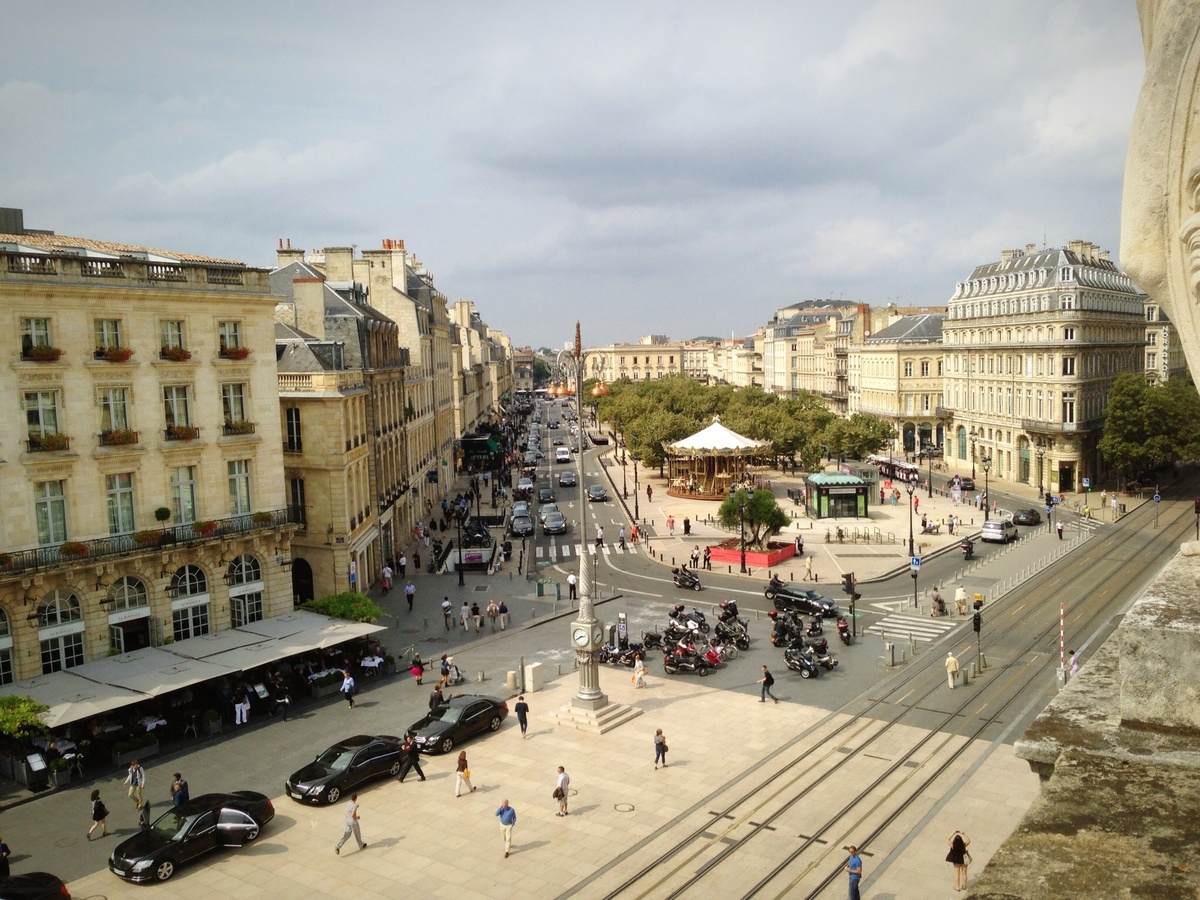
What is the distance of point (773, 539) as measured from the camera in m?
55.4

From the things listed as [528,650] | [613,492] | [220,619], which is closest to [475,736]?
[528,650]

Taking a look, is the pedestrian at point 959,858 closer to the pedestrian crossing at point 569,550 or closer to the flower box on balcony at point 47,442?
the flower box on balcony at point 47,442

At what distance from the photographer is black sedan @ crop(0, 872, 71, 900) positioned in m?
16.9

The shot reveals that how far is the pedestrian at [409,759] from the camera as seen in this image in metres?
23.7

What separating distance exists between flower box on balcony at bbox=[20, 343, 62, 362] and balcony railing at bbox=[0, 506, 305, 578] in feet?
17.7

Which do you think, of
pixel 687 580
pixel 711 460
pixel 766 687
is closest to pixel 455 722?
pixel 766 687

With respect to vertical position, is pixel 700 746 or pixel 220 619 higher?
pixel 220 619

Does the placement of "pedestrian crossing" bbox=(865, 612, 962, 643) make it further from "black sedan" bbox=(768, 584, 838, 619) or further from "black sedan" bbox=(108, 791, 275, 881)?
"black sedan" bbox=(108, 791, 275, 881)

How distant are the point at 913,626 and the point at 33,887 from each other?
3024cm

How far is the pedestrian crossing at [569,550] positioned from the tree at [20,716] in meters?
31.6

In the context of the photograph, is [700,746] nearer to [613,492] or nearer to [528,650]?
[528,650]

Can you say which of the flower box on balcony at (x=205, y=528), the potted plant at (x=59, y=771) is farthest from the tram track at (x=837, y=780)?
the flower box on balcony at (x=205, y=528)

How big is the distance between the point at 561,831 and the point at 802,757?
6.90m

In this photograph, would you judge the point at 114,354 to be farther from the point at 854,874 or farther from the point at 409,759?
the point at 854,874
